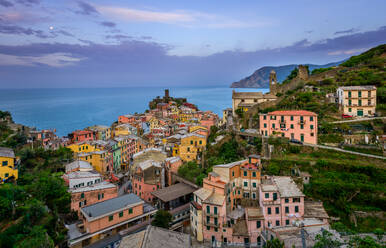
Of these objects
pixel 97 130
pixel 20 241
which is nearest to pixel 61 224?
pixel 20 241

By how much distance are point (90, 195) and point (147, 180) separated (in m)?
8.16

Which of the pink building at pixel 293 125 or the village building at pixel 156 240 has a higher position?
the pink building at pixel 293 125

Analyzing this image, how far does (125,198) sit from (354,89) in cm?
3338

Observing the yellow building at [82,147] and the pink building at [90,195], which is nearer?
the pink building at [90,195]

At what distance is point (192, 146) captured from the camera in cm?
3759

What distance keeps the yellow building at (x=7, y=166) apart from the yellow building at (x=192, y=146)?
21.9 m

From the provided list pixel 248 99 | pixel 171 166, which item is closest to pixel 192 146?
pixel 171 166

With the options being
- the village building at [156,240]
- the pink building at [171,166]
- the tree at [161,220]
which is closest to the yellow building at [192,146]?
the pink building at [171,166]

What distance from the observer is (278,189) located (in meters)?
23.5

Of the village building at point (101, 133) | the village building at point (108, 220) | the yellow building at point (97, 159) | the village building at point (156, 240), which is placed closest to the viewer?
the village building at point (156, 240)

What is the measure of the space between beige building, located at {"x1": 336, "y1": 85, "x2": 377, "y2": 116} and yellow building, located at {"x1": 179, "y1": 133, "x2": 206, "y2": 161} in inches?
835

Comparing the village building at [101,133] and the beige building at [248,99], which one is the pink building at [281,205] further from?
the village building at [101,133]

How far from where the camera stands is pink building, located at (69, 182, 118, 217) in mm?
24625

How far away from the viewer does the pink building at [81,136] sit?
162ft
